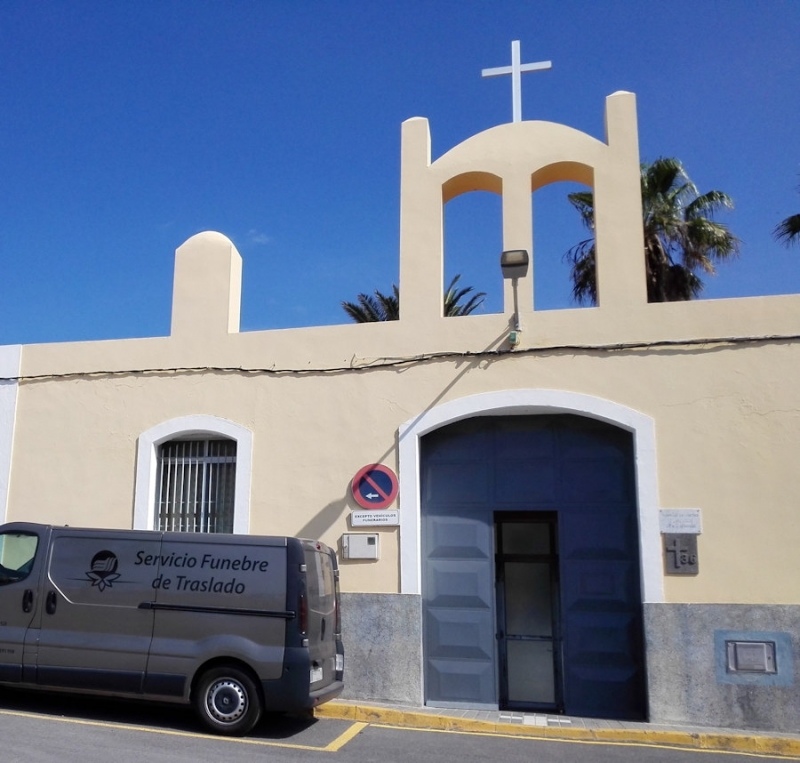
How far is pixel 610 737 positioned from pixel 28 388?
25.8 ft

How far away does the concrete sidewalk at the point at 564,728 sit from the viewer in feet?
23.5

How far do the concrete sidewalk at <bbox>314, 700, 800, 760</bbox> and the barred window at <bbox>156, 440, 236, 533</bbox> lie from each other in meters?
2.58

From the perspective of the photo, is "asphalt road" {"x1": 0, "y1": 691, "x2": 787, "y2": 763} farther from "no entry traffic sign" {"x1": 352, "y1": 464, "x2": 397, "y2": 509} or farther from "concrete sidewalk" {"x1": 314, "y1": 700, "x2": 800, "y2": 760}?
"no entry traffic sign" {"x1": 352, "y1": 464, "x2": 397, "y2": 509}

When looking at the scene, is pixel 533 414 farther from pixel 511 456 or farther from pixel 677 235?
pixel 677 235

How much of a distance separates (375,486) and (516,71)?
205 inches

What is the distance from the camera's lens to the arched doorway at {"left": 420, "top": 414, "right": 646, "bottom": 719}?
831 centimetres

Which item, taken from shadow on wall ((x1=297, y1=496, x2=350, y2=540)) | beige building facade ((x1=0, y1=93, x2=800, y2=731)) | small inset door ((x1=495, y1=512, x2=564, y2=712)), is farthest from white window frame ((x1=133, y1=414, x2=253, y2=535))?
small inset door ((x1=495, y1=512, x2=564, y2=712))

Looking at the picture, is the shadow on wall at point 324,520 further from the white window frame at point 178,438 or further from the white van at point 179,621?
the white van at point 179,621

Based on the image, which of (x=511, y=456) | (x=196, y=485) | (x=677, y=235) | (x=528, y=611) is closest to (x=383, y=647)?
(x=528, y=611)

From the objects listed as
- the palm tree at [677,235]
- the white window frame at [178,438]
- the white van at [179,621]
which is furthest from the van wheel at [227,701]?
the palm tree at [677,235]

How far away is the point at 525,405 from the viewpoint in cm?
852

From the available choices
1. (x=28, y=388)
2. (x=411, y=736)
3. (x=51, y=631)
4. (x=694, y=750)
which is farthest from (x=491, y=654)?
(x=28, y=388)

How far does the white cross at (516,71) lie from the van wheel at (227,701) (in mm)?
6786

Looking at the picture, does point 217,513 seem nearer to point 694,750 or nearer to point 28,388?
point 28,388
